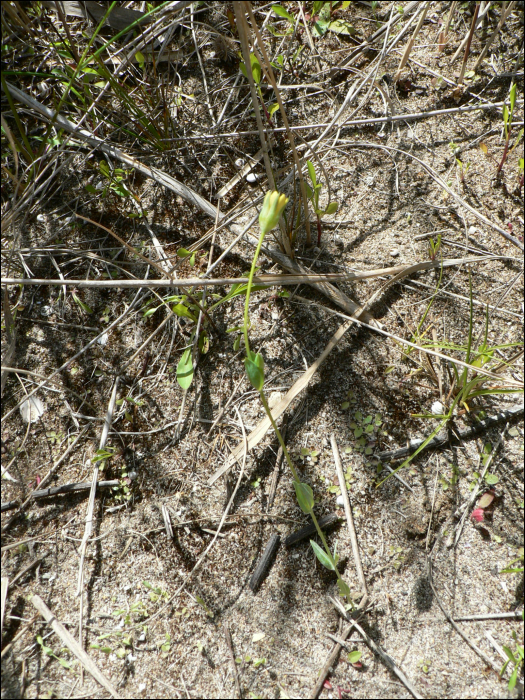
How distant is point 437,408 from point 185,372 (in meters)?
0.64

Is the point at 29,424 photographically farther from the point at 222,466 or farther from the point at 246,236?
the point at 246,236

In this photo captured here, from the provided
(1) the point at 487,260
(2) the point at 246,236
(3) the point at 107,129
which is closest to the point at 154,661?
(2) the point at 246,236

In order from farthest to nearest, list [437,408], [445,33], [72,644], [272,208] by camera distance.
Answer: [445,33]
[437,408]
[72,644]
[272,208]

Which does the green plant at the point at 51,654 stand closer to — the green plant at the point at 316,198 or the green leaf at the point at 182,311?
the green leaf at the point at 182,311

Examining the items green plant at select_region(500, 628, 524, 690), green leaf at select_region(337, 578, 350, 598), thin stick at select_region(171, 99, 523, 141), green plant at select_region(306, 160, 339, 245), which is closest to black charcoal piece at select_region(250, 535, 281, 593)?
green leaf at select_region(337, 578, 350, 598)

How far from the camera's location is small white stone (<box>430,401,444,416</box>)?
1.12 meters

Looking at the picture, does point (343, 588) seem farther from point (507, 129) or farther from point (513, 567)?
point (507, 129)

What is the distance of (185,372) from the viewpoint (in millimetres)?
1092

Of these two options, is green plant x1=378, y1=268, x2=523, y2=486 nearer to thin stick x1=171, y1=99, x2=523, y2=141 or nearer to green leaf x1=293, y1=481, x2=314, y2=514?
green leaf x1=293, y1=481, x2=314, y2=514

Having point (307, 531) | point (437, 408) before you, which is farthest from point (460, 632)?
point (437, 408)

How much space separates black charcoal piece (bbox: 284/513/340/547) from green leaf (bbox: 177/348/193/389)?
1.43 ft

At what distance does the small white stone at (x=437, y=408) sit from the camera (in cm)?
112

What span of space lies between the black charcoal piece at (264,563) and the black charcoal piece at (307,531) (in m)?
0.03

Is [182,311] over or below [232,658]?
over
